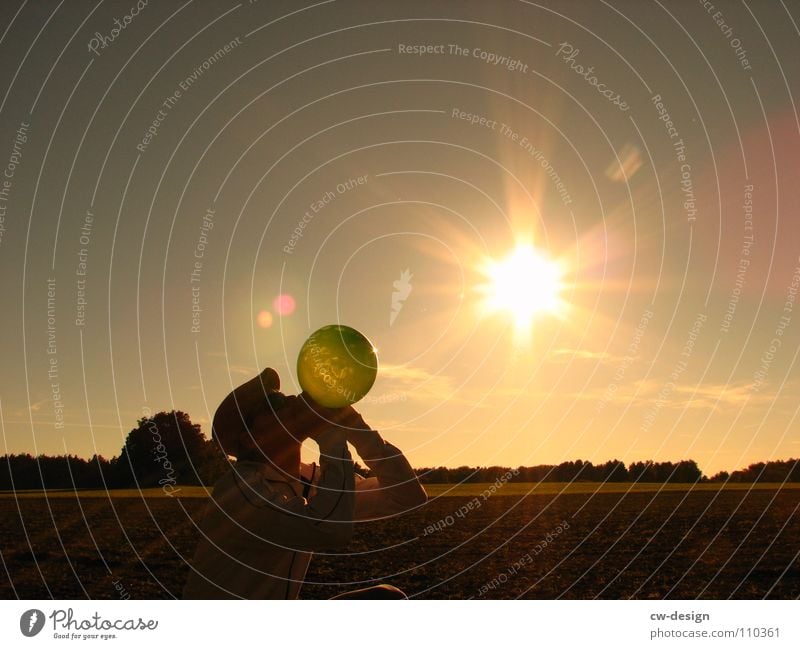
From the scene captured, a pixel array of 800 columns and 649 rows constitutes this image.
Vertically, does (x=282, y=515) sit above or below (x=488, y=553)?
above

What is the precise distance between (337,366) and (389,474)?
1.00 meters

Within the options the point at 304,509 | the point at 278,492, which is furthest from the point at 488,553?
the point at 304,509

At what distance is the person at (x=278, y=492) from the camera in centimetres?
470

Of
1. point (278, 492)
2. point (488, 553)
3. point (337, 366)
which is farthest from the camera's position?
point (488, 553)

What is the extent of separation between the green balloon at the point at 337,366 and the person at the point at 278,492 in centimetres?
13

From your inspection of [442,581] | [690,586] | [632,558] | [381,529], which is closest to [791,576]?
[690,586]

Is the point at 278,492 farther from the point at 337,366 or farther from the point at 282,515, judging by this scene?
the point at 337,366

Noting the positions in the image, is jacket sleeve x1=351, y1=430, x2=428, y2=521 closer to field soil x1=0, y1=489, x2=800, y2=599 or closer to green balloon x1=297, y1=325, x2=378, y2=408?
green balloon x1=297, y1=325, x2=378, y2=408

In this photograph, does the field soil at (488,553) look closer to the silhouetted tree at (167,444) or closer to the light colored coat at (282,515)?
the silhouetted tree at (167,444)

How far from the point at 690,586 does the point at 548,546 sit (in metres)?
6.90

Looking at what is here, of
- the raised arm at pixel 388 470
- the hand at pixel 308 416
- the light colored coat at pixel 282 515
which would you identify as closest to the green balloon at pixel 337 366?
the hand at pixel 308 416

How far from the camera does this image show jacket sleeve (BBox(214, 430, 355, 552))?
4660 millimetres

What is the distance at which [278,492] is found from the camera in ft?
16.0

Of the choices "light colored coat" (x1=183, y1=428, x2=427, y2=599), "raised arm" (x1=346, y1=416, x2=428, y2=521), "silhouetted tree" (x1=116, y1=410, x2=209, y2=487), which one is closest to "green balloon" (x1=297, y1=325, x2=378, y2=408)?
"light colored coat" (x1=183, y1=428, x2=427, y2=599)
